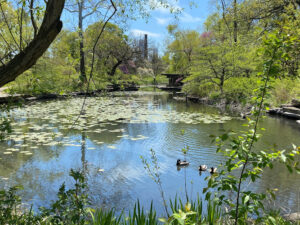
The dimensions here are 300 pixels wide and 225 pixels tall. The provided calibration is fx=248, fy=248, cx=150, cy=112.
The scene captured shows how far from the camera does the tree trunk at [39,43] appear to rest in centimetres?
189

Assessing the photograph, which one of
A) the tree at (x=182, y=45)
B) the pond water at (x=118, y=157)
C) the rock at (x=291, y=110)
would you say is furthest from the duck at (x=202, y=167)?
the tree at (x=182, y=45)

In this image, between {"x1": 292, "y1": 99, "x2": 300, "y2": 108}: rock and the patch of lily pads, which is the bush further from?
the patch of lily pads

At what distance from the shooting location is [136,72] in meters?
35.7

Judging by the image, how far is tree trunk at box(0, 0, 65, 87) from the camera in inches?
74.4

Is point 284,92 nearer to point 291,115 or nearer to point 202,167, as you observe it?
point 291,115

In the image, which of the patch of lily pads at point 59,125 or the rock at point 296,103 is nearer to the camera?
the patch of lily pads at point 59,125

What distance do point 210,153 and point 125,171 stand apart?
84.4 inches

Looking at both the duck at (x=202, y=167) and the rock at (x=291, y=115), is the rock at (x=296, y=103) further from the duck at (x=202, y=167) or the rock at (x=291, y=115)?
the duck at (x=202, y=167)

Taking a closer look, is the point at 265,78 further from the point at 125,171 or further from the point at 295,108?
the point at 295,108

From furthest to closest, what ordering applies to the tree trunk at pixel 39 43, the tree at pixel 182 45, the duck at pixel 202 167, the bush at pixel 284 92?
1. the tree at pixel 182 45
2. the bush at pixel 284 92
3. the duck at pixel 202 167
4. the tree trunk at pixel 39 43

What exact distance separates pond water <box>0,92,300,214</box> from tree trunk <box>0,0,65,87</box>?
5.86 ft

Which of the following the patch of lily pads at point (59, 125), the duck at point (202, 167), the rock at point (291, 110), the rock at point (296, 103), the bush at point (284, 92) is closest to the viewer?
the duck at point (202, 167)

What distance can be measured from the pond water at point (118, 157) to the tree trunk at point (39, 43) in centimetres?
179

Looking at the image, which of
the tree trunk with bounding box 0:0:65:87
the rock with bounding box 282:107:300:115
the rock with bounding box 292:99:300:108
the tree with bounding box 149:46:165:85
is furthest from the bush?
the tree with bounding box 149:46:165:85
